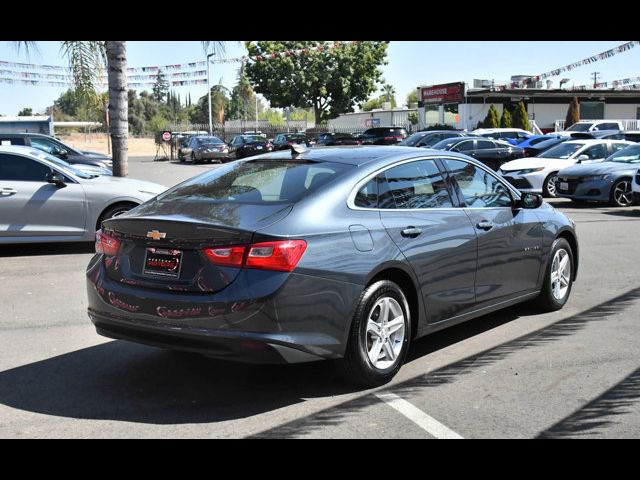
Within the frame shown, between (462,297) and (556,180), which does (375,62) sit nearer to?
(556,180)

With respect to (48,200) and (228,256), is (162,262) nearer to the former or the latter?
(228,256)

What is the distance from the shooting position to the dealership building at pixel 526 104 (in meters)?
52.5

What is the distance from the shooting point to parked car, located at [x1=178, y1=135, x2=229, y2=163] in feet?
134

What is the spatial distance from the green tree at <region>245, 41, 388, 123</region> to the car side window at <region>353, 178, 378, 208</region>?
188 feet

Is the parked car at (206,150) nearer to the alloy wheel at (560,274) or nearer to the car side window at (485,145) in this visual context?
the car side window at (485,145)

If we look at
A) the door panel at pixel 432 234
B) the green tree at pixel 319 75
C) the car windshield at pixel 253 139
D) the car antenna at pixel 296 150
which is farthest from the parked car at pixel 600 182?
the green tree at pixel 319 75

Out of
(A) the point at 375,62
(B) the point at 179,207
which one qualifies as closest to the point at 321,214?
(B) the point at 179,207

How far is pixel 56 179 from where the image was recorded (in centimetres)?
1062

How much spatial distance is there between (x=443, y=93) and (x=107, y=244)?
52232mm

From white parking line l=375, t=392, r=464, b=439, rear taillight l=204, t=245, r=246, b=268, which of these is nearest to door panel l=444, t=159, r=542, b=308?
white parking line l=375, t=392, r=464, b=439

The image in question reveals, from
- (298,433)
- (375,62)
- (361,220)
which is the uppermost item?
(375,62)

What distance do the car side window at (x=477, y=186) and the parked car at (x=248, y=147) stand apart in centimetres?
3460

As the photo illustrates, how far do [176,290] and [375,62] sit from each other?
6313 cm

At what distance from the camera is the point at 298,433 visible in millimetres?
4246
